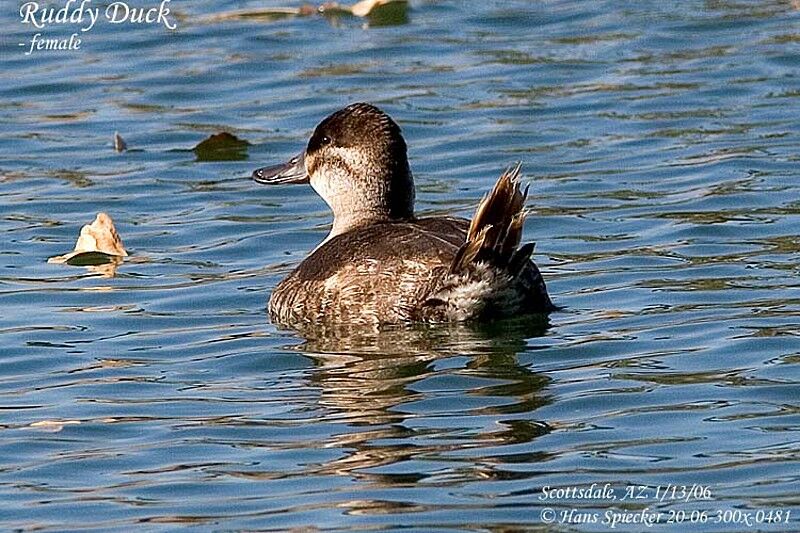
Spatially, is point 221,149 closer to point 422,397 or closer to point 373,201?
point 373,201

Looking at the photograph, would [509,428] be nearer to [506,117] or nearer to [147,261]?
[147,261]

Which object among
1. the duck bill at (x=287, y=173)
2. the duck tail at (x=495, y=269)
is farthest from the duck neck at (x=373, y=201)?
the duck tail at (x=495, y=269)

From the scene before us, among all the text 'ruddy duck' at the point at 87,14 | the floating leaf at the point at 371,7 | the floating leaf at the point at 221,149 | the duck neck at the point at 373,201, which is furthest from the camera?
the text 'ruddy duck' at the point at 87,14

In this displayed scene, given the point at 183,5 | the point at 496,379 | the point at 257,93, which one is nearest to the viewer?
the point at 496,379

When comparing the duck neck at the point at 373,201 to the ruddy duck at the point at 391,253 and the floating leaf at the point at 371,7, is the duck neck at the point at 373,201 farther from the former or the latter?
the floating leaf at the point at 371,7

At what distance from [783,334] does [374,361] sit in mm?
1649

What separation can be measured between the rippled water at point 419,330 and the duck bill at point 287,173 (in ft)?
1.51

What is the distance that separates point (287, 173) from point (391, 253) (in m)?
1.75

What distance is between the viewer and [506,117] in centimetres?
1373

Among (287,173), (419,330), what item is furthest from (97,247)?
(419,330)

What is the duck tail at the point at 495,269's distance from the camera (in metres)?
8.02

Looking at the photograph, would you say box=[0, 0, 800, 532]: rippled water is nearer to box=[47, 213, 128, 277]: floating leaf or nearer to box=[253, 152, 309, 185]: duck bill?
box=[47, 213, 128, 277]: floating leaf

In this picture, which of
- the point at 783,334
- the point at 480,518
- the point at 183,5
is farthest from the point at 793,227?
the point at 183,5

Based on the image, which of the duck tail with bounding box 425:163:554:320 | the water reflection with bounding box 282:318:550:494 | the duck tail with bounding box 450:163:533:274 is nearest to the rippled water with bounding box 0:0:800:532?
the water reflection with bounding box 282:318:550:494
